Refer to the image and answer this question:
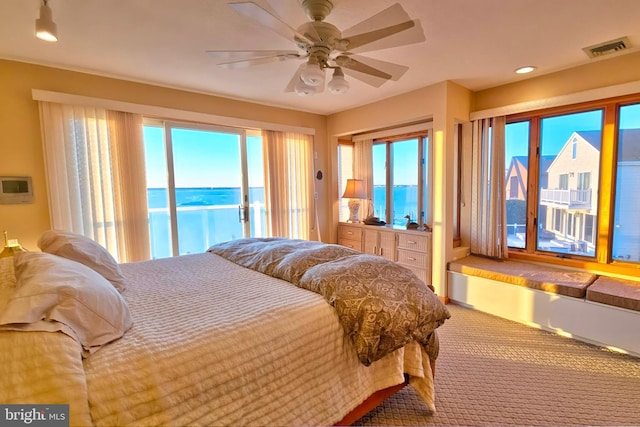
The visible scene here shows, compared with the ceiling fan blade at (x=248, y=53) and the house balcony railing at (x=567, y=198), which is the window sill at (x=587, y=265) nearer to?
the house balcony railing at (x=567, y=198)

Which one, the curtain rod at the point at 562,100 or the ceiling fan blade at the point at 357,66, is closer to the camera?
the ceiling fan blade at the point at 357,66

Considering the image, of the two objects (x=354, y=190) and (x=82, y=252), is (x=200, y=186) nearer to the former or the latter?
(x=82, y=252)

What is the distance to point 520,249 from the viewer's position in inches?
134

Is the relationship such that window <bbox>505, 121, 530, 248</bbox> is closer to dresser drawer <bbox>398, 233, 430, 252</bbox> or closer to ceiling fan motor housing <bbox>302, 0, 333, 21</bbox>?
dresser drawer <bbox>398, 233, 430, 252</bbox>

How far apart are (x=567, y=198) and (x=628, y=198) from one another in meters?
0.44

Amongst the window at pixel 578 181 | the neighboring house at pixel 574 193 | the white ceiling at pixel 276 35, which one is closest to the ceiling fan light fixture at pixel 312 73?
the white ceiling at pixel 276 35

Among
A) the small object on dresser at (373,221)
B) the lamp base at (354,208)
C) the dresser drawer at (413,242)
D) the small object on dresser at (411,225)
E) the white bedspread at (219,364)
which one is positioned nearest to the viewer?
the white bedspread at (219,364)

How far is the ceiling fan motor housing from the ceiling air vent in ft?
7.28

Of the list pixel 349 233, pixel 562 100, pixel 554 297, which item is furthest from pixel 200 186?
pixel 562 100

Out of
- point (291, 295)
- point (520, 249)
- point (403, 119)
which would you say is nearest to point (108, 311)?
point (291, 295)

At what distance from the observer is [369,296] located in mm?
1465

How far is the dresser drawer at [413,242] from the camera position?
3494 millimetres

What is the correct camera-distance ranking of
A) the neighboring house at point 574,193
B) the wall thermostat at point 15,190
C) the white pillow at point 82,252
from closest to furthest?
the white pillow at point 82,252 < the wall thermostat at point 15,190 < the neighboring house at point 574,193

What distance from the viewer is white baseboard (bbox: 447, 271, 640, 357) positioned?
229 centimetres
